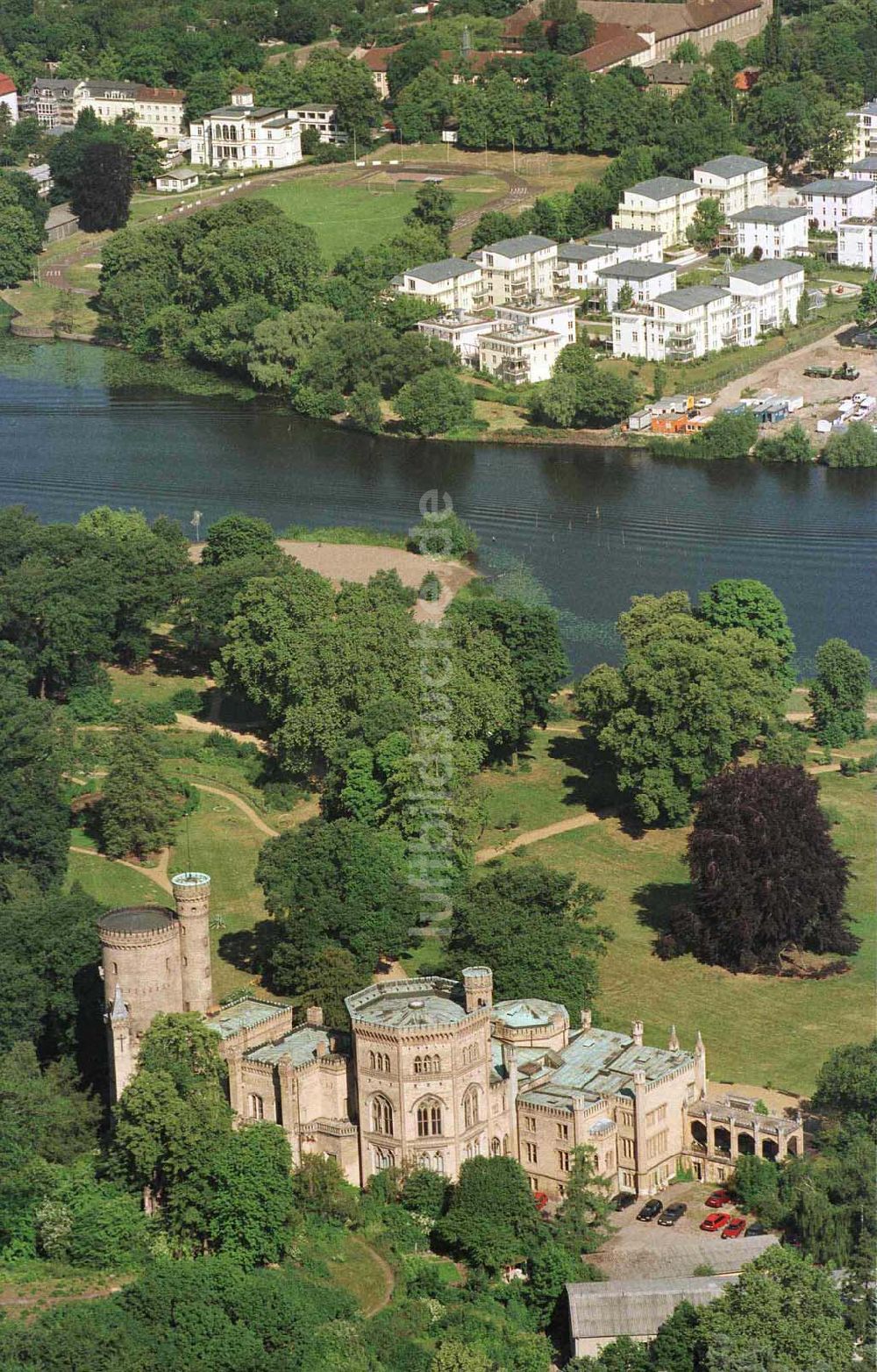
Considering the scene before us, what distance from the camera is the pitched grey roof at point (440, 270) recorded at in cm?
16912

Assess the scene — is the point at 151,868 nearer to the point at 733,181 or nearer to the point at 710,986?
the point at 710,986

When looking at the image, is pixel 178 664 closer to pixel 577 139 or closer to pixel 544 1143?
pixel 544 1143

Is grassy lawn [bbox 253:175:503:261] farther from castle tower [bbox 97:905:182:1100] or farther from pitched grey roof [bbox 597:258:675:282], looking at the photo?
castle tower [bbox 97:905:182:1100]

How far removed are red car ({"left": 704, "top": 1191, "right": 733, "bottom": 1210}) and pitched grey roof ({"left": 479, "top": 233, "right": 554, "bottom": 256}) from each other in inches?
3803

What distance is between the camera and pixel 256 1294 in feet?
247

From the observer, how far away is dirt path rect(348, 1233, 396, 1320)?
254ft

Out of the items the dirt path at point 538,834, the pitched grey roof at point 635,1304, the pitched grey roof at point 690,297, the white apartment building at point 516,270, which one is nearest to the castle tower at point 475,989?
the pitched grey roof at point 635,1304

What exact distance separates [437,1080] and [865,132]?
416 ft

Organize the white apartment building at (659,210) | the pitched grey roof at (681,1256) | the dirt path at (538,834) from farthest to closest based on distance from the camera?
the white apartment building at (659,210) → the dirt path at (538,834) → the pitched grey roof at (681,1256)

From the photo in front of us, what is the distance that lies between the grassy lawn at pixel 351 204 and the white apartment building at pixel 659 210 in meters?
11.9

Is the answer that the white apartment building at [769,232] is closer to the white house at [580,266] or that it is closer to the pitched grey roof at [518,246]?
the white house at [580,266]

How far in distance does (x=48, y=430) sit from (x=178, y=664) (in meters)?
41.6

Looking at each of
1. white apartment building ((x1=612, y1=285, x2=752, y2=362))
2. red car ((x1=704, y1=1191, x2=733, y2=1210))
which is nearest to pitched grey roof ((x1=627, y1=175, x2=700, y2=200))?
white apartment building ((x1=612, y1=285, x2=752, y2=362))

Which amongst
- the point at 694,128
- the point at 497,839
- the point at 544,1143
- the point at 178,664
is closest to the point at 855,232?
the point at 694,128
